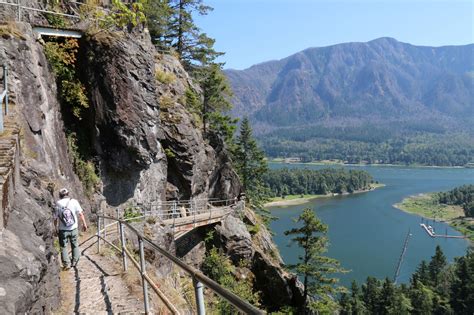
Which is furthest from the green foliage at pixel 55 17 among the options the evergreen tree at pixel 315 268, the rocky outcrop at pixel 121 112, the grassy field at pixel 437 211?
the grassy field at pixel 437 211

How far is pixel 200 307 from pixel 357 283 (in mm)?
67337

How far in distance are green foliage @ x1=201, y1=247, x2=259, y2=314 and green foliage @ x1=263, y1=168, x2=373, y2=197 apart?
134119mm

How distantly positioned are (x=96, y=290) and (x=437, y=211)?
5713 inches

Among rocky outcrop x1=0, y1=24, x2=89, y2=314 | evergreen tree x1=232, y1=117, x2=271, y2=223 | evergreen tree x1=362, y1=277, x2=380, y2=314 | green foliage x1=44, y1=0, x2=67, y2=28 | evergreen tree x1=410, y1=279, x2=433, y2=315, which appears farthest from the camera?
evergreen tree x1=362, y1=277, x2=380, y2=314

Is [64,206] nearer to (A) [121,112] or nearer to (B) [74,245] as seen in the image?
(B) [74,245]

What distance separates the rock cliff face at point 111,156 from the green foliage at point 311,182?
128m

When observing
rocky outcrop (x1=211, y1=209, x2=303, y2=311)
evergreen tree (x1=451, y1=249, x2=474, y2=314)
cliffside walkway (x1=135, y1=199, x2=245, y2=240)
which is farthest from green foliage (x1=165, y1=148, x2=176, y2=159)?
evergreen tree (x1=451, y1=249, x2=474, y2=314)

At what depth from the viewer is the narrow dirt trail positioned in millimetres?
6516

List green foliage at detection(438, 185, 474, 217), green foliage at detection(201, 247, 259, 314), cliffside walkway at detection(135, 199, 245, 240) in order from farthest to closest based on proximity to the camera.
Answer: green foliage at detection(438, 185, 474, 217)
green foliage at detection(201, 247, 259, 314)
cliffside walkway at detection(135, 199, 245, 240)

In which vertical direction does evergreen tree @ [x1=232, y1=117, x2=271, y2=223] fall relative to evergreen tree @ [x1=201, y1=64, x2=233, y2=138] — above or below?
below

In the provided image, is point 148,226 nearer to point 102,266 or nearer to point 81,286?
point 102,266

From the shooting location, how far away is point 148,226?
49.0 ft

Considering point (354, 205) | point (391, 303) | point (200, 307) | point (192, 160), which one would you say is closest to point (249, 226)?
point (192, 160)

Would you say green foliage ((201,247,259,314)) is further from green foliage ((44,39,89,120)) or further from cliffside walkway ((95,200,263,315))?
green foliage ((44,39,89,120))
